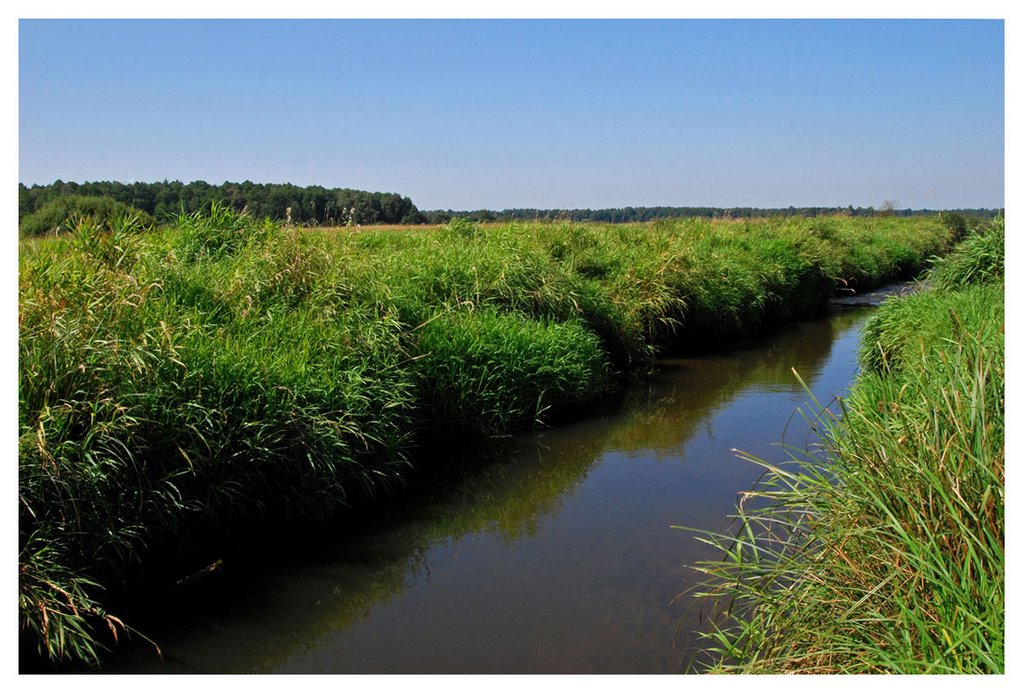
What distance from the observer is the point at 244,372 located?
5.44 m

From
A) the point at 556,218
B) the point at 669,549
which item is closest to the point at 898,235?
the point at 556,218

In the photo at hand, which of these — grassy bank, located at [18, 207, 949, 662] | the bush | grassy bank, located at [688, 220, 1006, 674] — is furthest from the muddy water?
the bush

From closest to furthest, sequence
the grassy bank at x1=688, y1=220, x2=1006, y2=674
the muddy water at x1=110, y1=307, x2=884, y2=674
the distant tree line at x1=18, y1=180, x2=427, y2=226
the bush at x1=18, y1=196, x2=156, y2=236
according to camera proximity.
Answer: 1. the grassy bank at x1=688, y1=220, x2=1006, y2=674
2. the muddy water at x1=110, y1=307, x2=884, y2=674
3. the bush at x1=18, y1=196, x2=156, y2=236
4. the distant tree line at x1=18, y1=180, x2=427, y2=226

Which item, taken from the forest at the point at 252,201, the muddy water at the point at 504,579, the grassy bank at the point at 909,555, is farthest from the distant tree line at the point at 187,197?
the grassy bank at the point at 909,555

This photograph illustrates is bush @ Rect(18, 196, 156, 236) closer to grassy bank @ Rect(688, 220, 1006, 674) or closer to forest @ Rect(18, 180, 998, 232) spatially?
forest @ Rect(18, 180, 998, 232)

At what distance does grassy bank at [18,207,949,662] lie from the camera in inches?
169

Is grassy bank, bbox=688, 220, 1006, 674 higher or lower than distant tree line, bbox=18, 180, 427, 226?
lower

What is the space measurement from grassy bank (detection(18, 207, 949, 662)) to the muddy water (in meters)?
0.37

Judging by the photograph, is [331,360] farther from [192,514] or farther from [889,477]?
[889,477]

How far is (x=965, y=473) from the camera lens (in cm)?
307

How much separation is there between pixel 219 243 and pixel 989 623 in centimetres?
690

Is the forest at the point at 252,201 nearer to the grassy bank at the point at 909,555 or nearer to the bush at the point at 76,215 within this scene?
the bush at the point at 76,215

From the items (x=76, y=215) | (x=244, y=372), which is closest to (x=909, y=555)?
(x=244, y=372)

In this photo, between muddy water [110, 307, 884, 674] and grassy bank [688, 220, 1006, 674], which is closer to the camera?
grassy bank [688, 220, 1006, 674]
